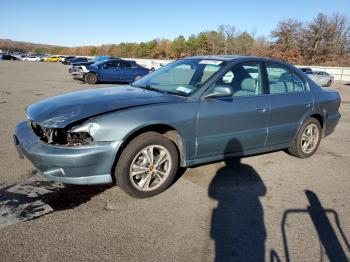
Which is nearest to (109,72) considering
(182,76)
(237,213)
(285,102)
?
(182,76)

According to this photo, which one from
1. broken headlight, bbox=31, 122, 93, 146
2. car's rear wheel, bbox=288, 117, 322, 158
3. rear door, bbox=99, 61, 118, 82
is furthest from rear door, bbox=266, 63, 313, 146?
rear door, bbox=99, 61, 118, 82

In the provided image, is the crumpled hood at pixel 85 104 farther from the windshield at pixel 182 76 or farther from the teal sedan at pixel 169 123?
the windshield at pixel 182 76

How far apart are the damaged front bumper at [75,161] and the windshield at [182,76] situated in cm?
133

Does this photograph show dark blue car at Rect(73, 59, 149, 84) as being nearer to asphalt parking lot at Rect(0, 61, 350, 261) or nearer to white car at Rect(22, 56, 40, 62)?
asphalt parking lot at Rect(0, 61, 350, 261)

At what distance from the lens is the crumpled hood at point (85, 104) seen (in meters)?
3.55

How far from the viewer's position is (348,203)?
13.0ft

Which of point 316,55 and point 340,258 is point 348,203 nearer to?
point 340,258

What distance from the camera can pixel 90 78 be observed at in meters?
18.6

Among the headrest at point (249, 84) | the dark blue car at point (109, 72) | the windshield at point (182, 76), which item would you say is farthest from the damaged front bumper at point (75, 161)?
the dark blue car at point (109, 72)

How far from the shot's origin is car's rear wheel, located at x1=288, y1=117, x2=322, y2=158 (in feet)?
18.0

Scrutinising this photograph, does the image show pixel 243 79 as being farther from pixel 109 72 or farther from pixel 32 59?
pixel 32 59

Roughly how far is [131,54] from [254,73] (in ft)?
344

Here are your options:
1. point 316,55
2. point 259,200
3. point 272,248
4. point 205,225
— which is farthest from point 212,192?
point 316,55

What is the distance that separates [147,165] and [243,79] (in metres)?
1.88
